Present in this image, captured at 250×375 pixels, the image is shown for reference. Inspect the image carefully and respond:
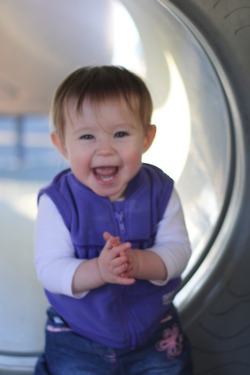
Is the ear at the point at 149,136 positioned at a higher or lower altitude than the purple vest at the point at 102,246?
higher

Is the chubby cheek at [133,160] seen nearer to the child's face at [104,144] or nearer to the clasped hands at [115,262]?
the child's face at [104,144]

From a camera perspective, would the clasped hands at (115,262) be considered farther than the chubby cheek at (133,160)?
No

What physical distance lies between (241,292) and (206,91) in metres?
0.41

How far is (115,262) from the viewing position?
36.0 inches

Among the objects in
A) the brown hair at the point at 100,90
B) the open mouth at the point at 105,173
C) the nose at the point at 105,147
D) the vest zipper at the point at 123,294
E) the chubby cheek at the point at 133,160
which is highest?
the brown hair at the point at 100,90

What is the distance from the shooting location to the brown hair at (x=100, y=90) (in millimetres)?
1003

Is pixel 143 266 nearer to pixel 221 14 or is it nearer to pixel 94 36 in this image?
pixel 221 14

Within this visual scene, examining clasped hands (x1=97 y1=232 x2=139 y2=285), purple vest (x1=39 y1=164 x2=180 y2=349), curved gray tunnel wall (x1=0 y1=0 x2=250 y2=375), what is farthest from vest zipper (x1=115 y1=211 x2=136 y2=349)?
curved gray tunnel wall (x1=0 y1=0 x2=250 y2=375)

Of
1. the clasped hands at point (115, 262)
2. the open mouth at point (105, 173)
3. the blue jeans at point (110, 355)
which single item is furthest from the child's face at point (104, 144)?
the blue jeans at point (110, 355)

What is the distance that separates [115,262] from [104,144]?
0.20 meters

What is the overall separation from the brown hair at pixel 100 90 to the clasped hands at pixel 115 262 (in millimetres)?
222

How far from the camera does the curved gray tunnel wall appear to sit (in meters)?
1.08

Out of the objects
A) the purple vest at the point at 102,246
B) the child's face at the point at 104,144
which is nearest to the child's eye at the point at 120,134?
the child's face at the point at 104,144

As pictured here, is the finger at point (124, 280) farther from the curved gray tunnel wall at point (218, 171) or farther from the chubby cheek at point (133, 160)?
the curved gray tunnel wall at point (218, 171)
